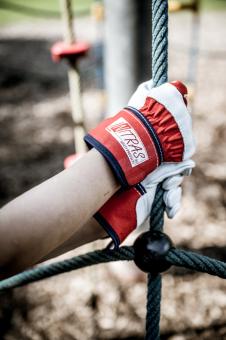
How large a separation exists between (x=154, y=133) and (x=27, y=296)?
106 cm

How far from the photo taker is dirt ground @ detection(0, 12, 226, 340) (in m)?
1.37

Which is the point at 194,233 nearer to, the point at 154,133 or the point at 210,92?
the point at 154,133

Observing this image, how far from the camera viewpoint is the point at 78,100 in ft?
4.52

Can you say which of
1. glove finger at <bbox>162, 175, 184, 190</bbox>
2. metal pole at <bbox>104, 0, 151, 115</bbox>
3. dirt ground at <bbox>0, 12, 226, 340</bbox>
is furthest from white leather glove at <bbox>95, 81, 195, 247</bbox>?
dirt ground at <bbox>0, 12, 226, 340</bbox>

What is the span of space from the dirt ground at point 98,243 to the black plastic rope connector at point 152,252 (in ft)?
2.57

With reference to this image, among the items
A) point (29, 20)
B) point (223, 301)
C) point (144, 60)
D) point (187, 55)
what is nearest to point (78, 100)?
point (144, 60)

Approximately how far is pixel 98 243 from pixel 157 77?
3.66 ft

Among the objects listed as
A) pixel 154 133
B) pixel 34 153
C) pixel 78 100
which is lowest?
pixel 34 153

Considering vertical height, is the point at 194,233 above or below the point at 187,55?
below

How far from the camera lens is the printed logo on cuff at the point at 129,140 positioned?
2.16ft

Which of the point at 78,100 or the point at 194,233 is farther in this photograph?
the point at 194,233

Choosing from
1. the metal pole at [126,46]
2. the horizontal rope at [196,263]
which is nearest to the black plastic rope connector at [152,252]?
the horizontal rope at [196,263]

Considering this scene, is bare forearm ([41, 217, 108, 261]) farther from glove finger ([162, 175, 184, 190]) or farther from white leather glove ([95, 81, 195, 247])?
glove finger ([162, 175, 184, 190])

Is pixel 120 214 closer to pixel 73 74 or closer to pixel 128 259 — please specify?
pixel 128 259
